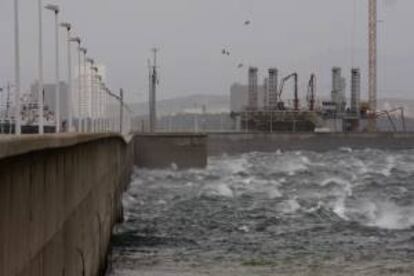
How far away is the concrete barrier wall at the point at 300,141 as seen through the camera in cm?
14162

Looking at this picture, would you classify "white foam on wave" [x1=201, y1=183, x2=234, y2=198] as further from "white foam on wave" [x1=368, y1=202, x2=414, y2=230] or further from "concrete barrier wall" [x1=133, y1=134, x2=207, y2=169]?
"concrete barrier wall" [x1=133, y1=134, x2=207, y2=169]

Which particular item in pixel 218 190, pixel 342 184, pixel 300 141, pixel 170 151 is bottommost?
pixel 342 184

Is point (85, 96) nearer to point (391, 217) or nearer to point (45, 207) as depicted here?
point (391, 217)

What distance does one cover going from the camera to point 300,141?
506ft

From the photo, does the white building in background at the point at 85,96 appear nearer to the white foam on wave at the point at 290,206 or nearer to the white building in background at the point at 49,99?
the white building in background at the point at 49,99

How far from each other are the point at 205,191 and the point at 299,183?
14916mm

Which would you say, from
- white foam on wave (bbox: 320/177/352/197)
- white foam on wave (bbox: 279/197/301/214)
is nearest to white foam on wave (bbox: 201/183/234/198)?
white foam on wave (bbox: 279/197/301/214)

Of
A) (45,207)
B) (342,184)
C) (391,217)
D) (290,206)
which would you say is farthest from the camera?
(342,184)

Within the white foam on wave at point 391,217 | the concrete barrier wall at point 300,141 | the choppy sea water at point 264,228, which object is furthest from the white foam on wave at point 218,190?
the concrete barrier wall at point 300,141

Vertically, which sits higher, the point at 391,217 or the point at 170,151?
the point at 170,151

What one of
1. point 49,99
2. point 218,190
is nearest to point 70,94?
point 49,99

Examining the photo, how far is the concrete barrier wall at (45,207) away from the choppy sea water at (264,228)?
6317mm

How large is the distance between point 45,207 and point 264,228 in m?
26.0

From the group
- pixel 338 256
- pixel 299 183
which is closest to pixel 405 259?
pixel 338 256
